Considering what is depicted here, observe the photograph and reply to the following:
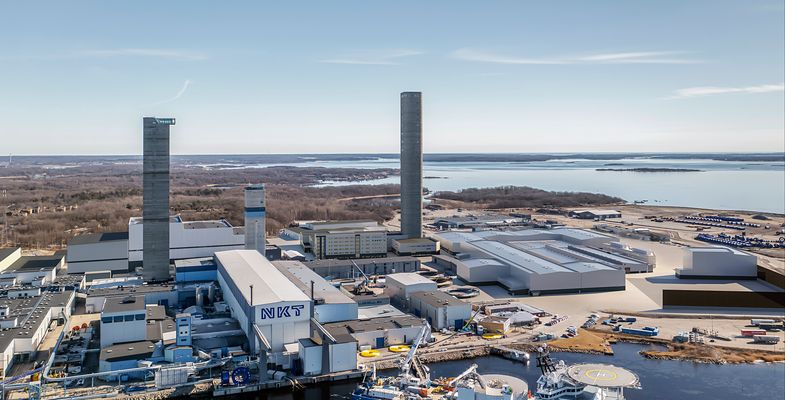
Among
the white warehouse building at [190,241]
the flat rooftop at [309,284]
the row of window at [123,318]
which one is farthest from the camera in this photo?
the white warehouse building at [190,241]

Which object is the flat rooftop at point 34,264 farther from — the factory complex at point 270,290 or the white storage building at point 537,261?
the white storage building at point 537,261

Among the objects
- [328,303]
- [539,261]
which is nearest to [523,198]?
[539,261]

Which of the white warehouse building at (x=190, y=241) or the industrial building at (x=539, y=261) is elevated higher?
the white warehouse building at (x=190, y=241)

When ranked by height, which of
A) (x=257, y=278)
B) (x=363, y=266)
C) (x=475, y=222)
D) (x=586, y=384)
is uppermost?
(x=257, y=278)

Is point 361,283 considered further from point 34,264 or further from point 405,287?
point 34,264

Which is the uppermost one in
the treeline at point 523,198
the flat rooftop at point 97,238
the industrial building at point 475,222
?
the treeline at point 523,198

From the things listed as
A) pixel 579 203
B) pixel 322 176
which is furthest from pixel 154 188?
pixel 322 176

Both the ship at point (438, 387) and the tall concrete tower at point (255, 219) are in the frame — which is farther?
the tall concrete tower at point (255, 219)

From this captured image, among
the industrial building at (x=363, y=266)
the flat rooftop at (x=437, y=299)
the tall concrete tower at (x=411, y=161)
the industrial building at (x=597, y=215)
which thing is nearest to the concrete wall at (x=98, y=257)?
the industrial building at (x=363, y=266)

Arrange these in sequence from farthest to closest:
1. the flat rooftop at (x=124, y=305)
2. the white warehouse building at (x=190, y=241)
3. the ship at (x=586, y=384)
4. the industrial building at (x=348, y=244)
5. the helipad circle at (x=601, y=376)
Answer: the industrial building at (x=348, y=244), the white warehouse building at (x=190, y=241), the flat rooftop at (x=124, y=305), the helipad circle at (x=601, y=376), the ship at (x=586, y=384)
